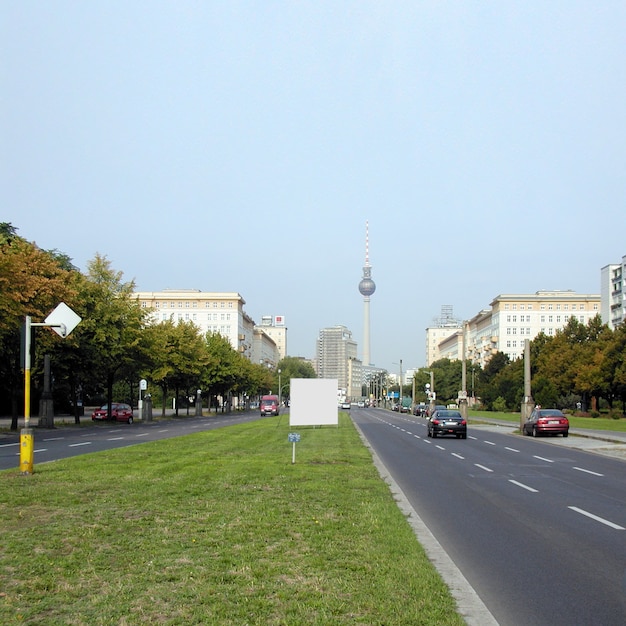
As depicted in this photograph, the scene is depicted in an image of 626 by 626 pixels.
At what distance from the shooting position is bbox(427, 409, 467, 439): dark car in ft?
128

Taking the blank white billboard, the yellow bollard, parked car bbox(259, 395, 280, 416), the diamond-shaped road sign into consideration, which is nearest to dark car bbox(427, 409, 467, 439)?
the blank white billboard

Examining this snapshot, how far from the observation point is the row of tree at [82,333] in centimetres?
3359

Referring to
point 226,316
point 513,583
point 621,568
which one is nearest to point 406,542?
point 513,583

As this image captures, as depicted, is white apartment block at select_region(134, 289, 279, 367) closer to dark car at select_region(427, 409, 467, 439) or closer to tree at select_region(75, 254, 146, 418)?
tree at select_region(75, 254, 146, 418)

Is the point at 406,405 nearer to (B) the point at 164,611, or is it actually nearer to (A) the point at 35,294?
(A) the point at 35,294

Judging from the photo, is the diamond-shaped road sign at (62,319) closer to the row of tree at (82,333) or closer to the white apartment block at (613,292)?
the row of tree at (82,333)

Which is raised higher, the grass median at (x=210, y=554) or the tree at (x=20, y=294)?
the tree at (x=20, y=294)

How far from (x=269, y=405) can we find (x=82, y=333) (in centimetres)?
3877

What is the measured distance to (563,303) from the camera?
149750 millimetres

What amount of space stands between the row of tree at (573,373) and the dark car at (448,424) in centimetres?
2216

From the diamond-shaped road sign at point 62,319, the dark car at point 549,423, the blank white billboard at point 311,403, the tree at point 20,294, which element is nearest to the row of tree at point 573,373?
the dark car at point 549,423

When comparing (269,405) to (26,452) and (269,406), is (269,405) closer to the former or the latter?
(269,406)

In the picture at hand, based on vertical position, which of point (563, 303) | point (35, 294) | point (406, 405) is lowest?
point (406, 405)

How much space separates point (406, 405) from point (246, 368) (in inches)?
1223
